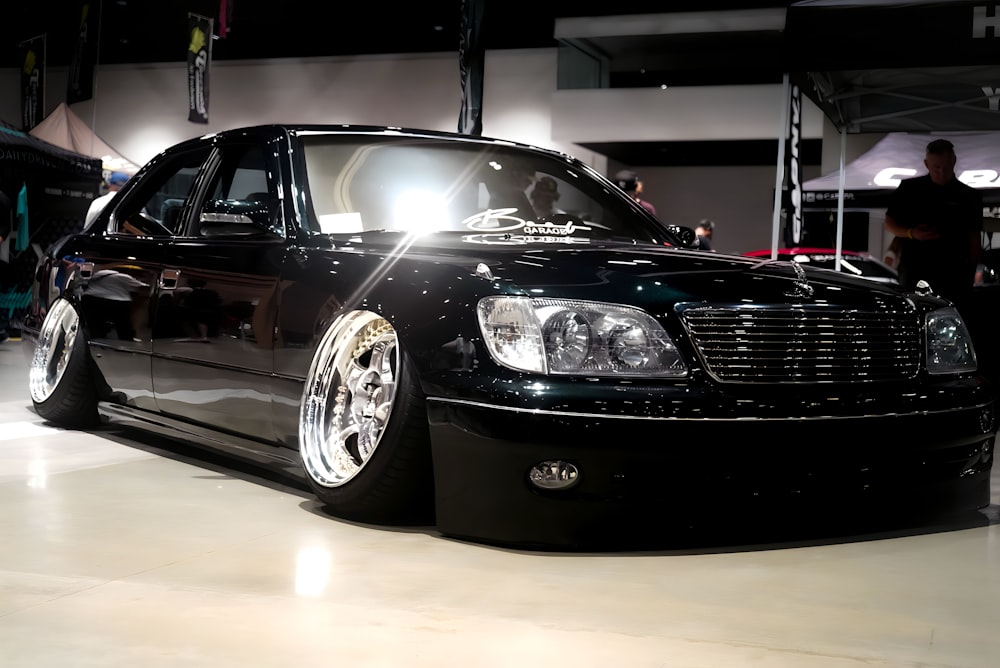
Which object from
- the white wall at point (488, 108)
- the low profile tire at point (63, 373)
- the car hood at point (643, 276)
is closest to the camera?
the car hood at point (643, 276)

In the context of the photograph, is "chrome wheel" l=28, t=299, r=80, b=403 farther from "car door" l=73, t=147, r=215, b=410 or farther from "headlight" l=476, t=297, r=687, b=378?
"headlight" l=476, t=297, r=687, b=378

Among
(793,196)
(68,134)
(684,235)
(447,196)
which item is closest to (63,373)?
(447,196)

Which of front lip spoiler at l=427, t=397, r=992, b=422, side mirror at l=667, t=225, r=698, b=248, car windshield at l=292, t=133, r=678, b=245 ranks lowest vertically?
front lip spoiler at l=427, t=397, r=992, b=422

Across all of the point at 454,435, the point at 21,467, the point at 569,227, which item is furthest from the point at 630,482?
the point at 21,467

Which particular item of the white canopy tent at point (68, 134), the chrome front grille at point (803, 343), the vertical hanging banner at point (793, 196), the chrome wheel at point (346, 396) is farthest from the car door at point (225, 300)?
the white canopy tent at point (68, 134)

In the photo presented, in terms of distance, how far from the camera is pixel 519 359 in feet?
10.8

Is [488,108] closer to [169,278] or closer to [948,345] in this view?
[169,278]

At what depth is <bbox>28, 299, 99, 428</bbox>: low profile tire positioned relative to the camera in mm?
5472

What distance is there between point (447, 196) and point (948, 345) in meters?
1.67

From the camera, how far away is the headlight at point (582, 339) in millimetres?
3299

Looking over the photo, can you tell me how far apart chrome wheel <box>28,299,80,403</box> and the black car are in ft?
2.89

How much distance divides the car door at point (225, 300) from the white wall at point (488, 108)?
16.2m

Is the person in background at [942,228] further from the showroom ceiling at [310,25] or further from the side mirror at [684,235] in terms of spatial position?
the showroom ceiling at [310,25]

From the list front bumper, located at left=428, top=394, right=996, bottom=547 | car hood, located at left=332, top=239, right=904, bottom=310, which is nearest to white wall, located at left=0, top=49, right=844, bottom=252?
car hood, located at left=332, top=239, right=904, bottom=310
